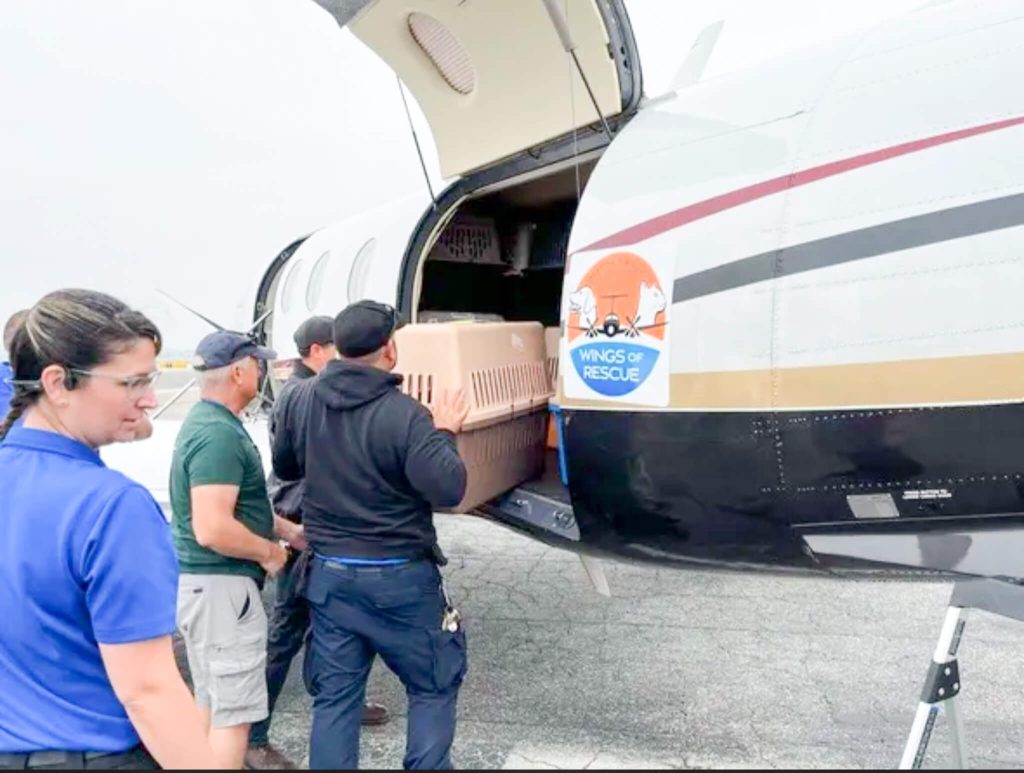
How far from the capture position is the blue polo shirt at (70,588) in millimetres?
1566

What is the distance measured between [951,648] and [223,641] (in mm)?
2812

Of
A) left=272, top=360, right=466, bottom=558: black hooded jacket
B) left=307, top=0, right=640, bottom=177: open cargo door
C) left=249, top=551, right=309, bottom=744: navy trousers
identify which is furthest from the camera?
left=249, top=551, right=309, bottom=744: navy trousers

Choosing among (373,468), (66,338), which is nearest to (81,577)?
(66,338)

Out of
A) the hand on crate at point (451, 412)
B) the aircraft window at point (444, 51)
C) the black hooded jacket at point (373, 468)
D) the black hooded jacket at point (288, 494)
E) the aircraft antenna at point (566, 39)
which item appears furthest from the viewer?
the aircraft window at point (444, 51)

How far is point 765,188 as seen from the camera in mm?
3148

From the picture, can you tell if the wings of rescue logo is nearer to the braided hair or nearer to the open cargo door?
the open cargo door

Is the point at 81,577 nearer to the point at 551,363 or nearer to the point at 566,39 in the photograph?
the point at 566,39

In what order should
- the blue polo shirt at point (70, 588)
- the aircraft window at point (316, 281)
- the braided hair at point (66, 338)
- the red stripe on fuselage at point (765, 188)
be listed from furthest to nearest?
the aircraft window at point (316, 281) < the red stripe on fuselage at point (765, 188) < the braided hair at point (66, 338) < the blue polo shirt at point (70, 588)

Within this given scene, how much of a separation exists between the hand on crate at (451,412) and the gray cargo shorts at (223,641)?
1057 mm

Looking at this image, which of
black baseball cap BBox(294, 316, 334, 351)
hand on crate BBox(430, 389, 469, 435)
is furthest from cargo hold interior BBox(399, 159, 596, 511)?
hand on crate BBox(430, 389, 469, 435)

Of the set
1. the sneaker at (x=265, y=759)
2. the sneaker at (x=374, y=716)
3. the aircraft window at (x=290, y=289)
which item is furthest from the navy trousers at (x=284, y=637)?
the aircraft window at (x=290, y=289)

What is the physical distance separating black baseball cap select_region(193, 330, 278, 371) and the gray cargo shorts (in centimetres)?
88

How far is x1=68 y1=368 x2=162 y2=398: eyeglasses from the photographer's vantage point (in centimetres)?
169

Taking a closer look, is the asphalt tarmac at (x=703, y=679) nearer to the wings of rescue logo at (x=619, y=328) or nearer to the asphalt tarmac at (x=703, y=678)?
the asphalt tarmac at (x=703, y=678)
